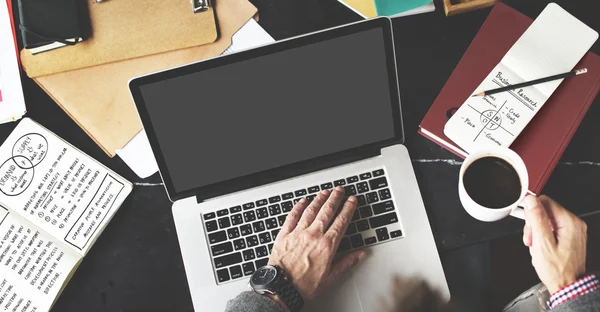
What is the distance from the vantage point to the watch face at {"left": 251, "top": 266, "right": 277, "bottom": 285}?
31.9 inches

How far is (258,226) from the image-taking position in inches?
33.8

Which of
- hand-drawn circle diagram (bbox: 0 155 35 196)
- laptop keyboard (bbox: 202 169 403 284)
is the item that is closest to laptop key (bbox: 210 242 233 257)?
laptop keyboard (bbox: 202 169 403 284)

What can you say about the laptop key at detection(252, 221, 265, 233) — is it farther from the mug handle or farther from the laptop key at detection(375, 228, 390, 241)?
the mug handle

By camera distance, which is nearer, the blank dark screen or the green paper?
the blank dark screen

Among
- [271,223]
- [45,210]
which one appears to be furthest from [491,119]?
[45,210]

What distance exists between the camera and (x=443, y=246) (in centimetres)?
85

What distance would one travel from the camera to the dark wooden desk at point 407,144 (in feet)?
2.82

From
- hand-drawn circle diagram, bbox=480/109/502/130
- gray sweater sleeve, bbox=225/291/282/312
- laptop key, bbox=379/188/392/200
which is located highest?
hand-drawn circle diagram, bbox=480/109/502/130

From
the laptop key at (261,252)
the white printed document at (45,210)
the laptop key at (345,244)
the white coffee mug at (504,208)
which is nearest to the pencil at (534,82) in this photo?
the white coffee mug at (504,208)

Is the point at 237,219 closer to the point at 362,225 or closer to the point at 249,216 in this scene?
the point at 249,216

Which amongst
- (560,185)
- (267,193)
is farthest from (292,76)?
(560,185)

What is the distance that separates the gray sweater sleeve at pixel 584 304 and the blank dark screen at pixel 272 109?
35 centimetres

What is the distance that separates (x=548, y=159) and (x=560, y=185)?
0.19ft

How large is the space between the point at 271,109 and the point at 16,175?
454mm
